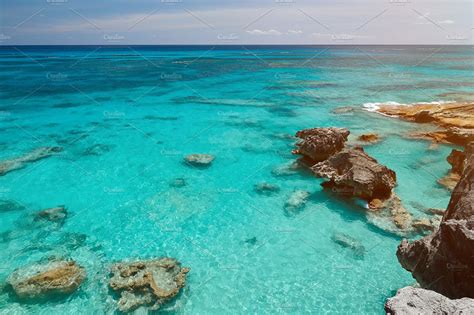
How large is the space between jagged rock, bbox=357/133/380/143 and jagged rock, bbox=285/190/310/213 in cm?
1121

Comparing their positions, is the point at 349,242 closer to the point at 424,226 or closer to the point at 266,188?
the point at 424,226

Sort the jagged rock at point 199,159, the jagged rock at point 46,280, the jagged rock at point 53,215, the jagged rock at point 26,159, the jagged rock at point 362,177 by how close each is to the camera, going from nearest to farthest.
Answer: the jagged rock at point 46,280 → the jagged rock at point 53,215 → the jagged rock at point 362,177 → the jagged rock at point 26,159 → the jagged rock at point 199,159

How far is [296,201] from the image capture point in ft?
55.7

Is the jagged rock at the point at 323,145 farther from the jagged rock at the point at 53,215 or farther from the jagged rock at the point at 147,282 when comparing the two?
the jagged rock at the point at 53,215

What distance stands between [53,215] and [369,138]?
23.4 meters

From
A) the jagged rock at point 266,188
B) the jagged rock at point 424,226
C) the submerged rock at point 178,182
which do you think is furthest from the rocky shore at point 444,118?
the submerged rock at point 178,182

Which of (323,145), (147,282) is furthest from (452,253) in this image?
(323,145)

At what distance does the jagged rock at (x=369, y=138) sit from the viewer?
2597 cm

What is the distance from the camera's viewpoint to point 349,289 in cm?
1138

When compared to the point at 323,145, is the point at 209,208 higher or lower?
lower

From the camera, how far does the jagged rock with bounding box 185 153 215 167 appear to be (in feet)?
73.2

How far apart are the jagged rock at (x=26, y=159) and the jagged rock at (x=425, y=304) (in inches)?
926

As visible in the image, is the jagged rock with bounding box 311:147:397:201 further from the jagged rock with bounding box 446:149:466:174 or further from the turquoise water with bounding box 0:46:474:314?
the jagged rock with bounding box 446:149:466:174

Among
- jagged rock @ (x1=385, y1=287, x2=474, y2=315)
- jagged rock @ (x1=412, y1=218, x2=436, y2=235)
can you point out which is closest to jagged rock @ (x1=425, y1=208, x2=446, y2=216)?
jagged rock @ (x1=412, y1=218, x2=436, y2=235)
